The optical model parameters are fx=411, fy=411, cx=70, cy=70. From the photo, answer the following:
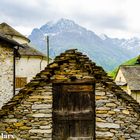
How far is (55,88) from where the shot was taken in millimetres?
12688

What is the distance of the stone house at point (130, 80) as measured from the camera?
47.5 metres

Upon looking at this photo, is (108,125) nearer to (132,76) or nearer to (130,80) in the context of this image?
(130,80)

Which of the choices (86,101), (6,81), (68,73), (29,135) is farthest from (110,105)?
(6,81)

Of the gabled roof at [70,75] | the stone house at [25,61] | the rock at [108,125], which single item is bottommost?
the rock at [108,125]

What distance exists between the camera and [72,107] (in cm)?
1273

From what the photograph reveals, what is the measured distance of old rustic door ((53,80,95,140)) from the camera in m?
12.6

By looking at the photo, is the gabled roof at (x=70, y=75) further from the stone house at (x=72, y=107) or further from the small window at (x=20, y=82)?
the small window at (x=20, y=82)

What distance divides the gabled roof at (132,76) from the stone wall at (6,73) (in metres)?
25.9

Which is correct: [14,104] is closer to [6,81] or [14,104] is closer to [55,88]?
[55,88]

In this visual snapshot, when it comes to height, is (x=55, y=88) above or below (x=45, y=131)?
above

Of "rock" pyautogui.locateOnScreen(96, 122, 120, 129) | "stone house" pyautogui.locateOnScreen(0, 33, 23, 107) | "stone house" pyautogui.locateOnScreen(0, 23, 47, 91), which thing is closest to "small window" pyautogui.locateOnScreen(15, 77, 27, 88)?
"stone house" pyautogui.locateOnScreen(0, 23, 47, 91)

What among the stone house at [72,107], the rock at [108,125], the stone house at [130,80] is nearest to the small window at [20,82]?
the stone house at [130,80]

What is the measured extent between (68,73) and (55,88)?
2.01 ft

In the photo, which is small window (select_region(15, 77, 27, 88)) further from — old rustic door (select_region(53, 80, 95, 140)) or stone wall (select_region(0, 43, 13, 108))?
old rustic door (select_region(53, 80, 95, 140))
